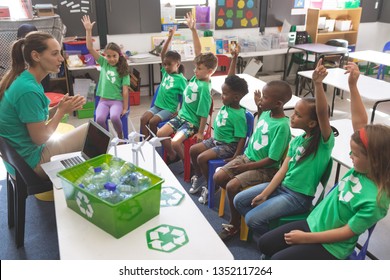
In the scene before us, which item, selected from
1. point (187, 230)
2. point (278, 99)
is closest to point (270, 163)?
point (278, 99)

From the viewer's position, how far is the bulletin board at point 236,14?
5508 millimetres

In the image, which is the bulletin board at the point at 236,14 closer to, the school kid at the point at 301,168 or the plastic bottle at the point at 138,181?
the school kid at the point at 301,168

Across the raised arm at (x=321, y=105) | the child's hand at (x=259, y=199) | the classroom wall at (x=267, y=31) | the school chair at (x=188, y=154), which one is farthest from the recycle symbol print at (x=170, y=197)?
the classroom wall at (x=267, y=31)

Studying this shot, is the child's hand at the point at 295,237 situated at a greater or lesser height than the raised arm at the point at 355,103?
lesser

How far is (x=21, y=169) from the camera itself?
205cm

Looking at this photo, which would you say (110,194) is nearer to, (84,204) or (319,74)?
(84,204)

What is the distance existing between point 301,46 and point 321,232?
4519mm

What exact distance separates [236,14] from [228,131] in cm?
356

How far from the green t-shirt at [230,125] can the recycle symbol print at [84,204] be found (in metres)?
1.30

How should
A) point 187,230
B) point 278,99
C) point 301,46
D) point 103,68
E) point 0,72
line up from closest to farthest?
1. point 187,230
2. point 278,99
3. point 103,68
4. point 0,72
5. point 301,46

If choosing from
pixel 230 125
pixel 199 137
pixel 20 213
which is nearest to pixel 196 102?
pixel 199 137

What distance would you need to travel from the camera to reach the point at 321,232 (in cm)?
159
